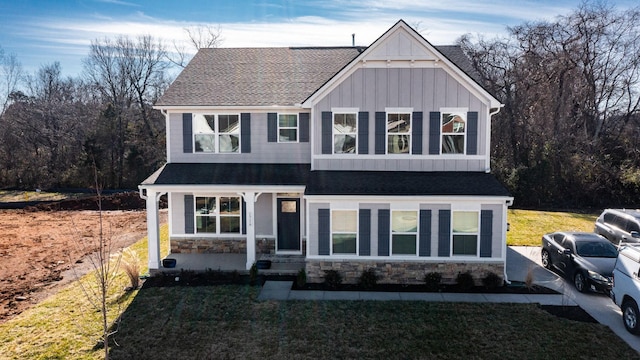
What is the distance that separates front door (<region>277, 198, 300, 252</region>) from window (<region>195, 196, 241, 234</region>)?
1.77 meters

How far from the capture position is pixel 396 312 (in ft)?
37.1

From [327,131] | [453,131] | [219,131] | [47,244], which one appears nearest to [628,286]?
[453,131]

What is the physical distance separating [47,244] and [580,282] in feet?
71.9

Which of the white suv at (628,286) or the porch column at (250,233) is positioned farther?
the porch column at (250,233)

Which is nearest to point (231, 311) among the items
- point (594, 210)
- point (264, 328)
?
point (264, 328)

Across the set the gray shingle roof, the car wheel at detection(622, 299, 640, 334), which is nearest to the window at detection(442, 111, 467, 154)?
the gray shingle roof

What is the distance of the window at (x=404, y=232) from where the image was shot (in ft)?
44.8

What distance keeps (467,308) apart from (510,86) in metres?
25.8

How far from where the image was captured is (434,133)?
47.8 ft

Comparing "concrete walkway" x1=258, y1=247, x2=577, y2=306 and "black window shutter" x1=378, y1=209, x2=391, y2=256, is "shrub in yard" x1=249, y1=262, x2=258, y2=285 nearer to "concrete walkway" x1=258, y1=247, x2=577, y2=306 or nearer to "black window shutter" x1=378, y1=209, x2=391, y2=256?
"concrete walkway" x1=258, y1=247, x2=577, y2=306

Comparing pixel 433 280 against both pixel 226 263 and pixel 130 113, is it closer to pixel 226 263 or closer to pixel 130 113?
pixel 226 263

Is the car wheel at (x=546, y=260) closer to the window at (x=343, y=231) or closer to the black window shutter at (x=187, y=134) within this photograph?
the window at (x=343, y=231)

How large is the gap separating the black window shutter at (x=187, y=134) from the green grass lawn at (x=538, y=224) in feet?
48.0

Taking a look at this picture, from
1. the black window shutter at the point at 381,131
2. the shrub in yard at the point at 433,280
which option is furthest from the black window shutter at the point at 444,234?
the black window shutter at the point at 381,131
